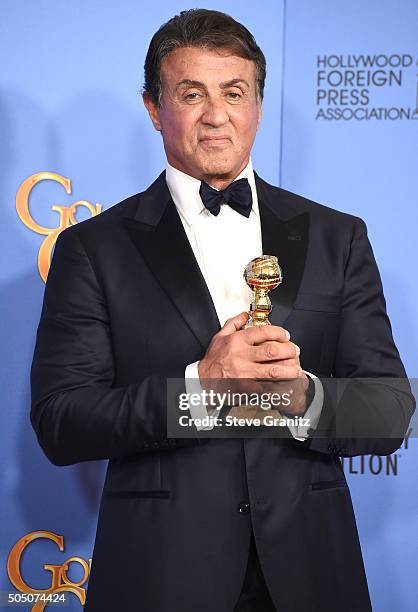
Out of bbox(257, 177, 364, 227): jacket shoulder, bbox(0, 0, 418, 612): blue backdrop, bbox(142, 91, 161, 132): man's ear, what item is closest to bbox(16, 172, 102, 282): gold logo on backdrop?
bbox(0, 0, 418, 612): blue backdrop

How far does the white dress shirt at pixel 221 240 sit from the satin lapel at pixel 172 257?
3 centimetres

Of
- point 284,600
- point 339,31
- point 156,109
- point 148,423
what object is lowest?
point 284,600

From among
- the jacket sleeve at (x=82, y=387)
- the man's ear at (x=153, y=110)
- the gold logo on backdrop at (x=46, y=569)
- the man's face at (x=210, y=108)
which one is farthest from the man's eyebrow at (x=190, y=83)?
the gold logo on backdrop at (x=46, y=569)

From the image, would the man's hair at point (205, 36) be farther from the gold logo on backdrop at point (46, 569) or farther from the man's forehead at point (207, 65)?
the gold logo on backdrop at point (46, 569)

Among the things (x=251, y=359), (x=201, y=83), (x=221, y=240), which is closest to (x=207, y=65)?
(x=201, y=83)

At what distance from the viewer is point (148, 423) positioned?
159 cm

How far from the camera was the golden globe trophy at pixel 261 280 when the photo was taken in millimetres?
1521

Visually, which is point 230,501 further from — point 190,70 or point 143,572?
point 190,70

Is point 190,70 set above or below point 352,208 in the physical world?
above

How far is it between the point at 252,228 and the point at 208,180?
0.42 ft

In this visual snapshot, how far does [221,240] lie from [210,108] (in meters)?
0.25

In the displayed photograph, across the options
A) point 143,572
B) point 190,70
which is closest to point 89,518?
point 143,572

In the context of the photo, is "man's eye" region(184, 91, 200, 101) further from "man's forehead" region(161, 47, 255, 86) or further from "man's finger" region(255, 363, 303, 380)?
"man's finger" region(255, 363, 303, 380)

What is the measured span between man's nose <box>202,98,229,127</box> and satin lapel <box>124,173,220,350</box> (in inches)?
7.0
